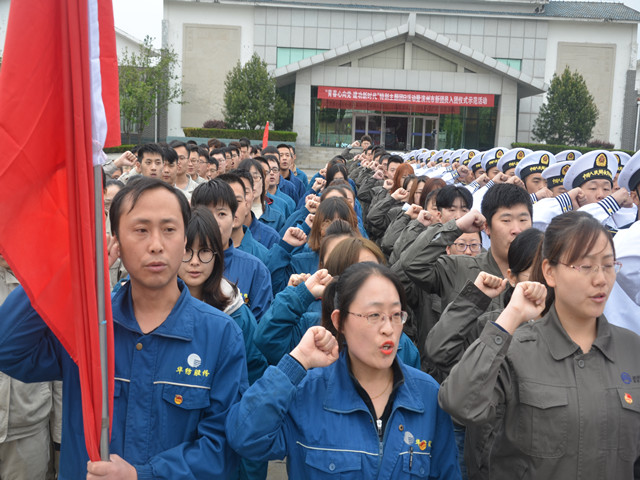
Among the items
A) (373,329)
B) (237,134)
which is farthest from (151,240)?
(237,134)

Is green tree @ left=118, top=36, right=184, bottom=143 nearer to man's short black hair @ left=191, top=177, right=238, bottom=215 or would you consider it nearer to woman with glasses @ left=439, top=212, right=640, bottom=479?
man's short black hair @ left=191, top=177, right=238, bottom=215

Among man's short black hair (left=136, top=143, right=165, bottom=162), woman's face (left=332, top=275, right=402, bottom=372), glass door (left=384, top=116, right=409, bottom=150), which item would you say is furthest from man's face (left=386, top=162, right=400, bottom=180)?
glass door (left=384, top=116, right=409, bottom=150)

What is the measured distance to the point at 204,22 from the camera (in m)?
39.3

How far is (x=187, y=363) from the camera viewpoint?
2289 millimetres

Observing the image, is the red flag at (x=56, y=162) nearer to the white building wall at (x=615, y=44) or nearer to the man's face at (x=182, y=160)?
the man's face at (x=182, y=160)

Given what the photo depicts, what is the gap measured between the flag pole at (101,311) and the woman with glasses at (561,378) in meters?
1.13

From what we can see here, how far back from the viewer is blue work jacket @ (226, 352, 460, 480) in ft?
7.04

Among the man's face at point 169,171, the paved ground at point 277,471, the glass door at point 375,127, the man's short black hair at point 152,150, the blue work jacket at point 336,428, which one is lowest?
the paved ground at point 277,471

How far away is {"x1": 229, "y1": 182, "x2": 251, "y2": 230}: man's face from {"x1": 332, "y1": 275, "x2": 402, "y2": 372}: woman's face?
223 cm

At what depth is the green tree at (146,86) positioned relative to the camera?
3253 cm

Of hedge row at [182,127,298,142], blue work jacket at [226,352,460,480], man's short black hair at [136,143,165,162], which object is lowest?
blue work jacket at [226,352,460,480]

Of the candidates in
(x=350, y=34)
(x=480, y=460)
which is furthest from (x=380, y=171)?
(x=350, y=34)

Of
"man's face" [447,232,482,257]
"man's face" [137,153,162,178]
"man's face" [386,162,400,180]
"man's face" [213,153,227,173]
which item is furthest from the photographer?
"man's face" [386,162,400,180]

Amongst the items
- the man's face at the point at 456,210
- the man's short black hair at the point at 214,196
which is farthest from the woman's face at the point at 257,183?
the man's face at the point at 456,210
